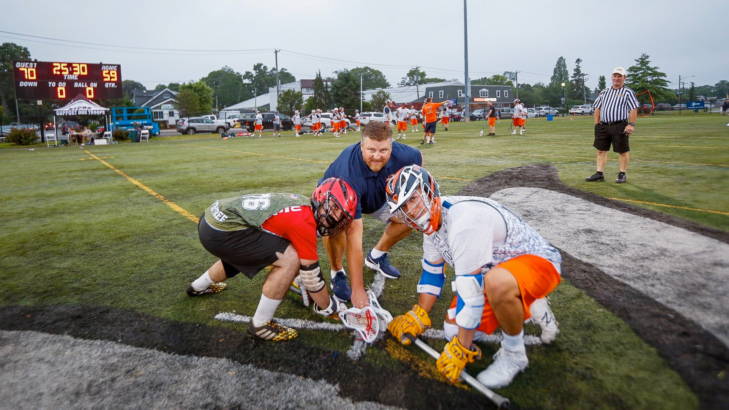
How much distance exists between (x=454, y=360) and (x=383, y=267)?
1.83 meters

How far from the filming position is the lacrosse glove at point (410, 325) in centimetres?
307

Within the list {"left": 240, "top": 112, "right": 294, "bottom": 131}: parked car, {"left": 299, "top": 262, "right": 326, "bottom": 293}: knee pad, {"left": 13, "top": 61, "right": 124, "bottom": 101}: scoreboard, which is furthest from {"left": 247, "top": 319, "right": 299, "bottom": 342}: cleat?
{"left": 240, "top": 112, "right": 294, "bottom": 131}: parked car

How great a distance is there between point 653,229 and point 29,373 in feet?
20.1

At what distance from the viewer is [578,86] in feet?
336

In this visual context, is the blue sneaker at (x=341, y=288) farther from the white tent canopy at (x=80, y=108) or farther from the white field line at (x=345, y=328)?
the white tent canopy at (x=80, y=108)

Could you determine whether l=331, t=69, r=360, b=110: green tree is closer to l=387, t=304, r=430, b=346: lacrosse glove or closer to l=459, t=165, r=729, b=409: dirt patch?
l=459, t=165, r=729, b=409: dirt patch

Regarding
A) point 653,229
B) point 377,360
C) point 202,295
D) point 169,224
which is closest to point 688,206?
point 653,229

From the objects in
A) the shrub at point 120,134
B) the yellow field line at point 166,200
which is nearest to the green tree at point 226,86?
the shrub at point 120,134

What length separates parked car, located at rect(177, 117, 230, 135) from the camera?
3778 centimetres

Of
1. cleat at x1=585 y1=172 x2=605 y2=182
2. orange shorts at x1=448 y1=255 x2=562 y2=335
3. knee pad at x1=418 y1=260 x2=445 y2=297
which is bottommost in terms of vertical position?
knee pad at x1=418 y1=260 x2=445 y2=297

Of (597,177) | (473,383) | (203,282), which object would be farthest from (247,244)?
(597,177)

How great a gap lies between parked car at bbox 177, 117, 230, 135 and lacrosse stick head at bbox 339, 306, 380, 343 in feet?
122

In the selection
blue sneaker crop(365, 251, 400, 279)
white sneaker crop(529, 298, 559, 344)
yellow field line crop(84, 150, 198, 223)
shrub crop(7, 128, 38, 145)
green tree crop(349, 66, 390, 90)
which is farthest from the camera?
green tree crop(349, 66, 390, 90)

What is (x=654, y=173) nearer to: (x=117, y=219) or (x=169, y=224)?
(x=169, y=224)
